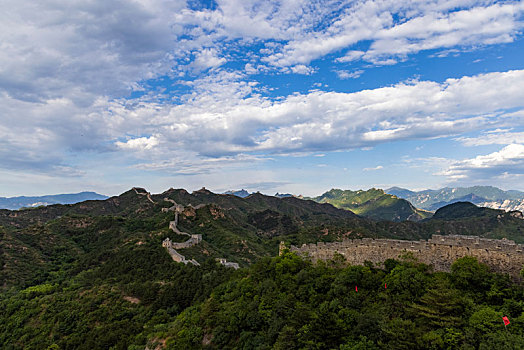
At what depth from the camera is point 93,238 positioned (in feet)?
271

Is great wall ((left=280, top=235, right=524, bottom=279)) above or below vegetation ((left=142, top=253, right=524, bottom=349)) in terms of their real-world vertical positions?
above

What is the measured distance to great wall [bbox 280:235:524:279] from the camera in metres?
17.3

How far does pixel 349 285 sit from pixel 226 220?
280 feet

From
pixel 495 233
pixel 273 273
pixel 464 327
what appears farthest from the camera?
pixel 495 233

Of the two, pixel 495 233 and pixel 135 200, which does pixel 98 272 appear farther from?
pixel 495 233

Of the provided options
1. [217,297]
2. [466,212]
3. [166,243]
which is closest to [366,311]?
[217,297]

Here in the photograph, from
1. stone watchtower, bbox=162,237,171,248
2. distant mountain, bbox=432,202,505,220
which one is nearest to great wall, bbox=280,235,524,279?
stone watchtower, bbox=162,237,171,248

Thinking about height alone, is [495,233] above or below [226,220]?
below

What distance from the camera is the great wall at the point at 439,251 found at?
1730cm

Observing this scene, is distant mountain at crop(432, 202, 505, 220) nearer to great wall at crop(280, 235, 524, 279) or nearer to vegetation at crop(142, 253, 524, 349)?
great wall at crop(280, 235, 524, 279)

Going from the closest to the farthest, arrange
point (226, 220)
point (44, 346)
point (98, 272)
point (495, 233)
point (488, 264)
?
1. point (488, 264)
2. point (44, 346)
3. point (98, 272)
4. point (226, 220)
5. point (495, 233)

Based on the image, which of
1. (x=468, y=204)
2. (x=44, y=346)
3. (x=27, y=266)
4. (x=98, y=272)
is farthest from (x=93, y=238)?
(x=468, y=204)

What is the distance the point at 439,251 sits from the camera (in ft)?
65.6

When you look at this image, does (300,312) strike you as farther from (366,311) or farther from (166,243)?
(166,243)
